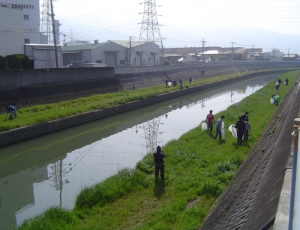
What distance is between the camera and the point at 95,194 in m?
8.06

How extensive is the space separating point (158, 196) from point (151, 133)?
919cm

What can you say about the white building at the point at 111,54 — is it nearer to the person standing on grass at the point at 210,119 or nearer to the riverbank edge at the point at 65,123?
the riverbank edge at the point at 65,123

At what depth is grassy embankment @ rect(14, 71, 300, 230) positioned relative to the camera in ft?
21.9

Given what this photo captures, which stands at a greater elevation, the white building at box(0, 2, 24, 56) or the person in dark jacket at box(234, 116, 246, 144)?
the white building at box(0, 2, 24, 56)

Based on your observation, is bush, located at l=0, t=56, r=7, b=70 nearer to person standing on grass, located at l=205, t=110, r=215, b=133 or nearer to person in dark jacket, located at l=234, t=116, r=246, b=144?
person standing on grass, located at l=205, t=110, r=215, b=133

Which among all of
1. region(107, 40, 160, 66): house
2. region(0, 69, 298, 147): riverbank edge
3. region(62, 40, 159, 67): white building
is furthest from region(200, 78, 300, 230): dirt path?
region(107, 40, 160, 66): house

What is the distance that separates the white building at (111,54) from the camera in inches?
1576

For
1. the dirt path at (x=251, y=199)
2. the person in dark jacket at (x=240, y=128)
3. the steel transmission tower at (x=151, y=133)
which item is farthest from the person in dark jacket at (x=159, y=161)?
the steel transmission tower at (x=151, y=133)

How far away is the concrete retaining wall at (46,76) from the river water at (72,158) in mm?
5303

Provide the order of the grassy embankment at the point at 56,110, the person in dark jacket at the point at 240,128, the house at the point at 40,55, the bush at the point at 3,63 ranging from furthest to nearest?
the house at the point at 40,55 → the bush at the point at 3,63 → the grassy embankment at the point at 56,110 → the person in dark jacket at the point at 240,128

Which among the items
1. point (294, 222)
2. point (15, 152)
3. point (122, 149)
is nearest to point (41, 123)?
point (15, 152)

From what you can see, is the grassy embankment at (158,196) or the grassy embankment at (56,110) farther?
the grassy embankment at (56,110)

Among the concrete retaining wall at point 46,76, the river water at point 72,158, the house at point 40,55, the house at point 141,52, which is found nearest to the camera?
the river water at point 72,158

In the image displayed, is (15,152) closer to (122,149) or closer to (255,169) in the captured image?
(122,149)
